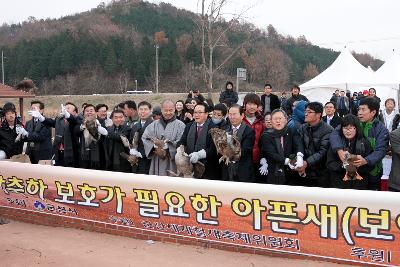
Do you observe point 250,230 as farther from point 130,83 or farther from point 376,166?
point 130,83

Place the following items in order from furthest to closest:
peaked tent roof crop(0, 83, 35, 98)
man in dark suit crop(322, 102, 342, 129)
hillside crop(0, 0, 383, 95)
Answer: hillside crop(0, 0, 383, 95)
peaked tent roof crop(0, 83, 35, 98)
man in dark suit crop(322, 102, 342, 129)

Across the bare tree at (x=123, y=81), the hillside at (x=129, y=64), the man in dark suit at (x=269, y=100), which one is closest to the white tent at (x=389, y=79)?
the man in dark suit at (x=269, y=100)

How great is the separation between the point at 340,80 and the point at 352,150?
15.3m

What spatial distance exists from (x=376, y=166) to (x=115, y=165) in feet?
10.8

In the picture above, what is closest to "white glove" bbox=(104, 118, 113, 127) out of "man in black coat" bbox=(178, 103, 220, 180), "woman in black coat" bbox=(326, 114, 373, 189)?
"man in black coat" bbox=(178, 103, 220, 180)

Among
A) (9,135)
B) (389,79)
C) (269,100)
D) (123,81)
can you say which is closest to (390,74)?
(389,79)

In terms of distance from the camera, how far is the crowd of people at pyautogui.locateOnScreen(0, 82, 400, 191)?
14.5 ft

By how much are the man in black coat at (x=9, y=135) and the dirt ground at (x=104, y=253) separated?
1420 millimetres

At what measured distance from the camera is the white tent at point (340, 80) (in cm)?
1828

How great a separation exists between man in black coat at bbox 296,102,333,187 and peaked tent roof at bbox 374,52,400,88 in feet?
47.7

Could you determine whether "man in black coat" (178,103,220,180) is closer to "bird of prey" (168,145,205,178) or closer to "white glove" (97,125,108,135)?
"bird of prey" (168,145,205,178)

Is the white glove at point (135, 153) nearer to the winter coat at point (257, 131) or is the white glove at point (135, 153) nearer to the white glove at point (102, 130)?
the white glove at point (102, 130)

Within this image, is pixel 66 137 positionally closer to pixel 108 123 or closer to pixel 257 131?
pixel 108 123

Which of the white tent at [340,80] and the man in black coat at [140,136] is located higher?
the white tent at [340,80]
